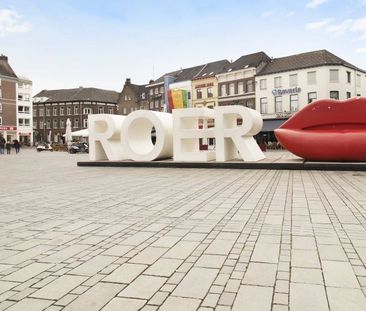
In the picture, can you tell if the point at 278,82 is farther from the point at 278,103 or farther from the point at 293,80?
the point at 278,103

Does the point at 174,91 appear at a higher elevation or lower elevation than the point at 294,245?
higher

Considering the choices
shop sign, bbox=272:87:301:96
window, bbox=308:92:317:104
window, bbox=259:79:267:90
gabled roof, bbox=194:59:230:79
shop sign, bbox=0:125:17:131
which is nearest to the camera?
window, bbox=308:92:317:104

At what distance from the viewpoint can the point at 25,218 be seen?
6770 mm

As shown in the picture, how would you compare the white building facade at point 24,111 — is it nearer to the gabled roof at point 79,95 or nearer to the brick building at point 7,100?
the brick building at point 7,100

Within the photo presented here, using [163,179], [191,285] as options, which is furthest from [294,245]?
[163,179]

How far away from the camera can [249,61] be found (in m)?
50.2

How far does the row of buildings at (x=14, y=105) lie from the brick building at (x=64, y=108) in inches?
532

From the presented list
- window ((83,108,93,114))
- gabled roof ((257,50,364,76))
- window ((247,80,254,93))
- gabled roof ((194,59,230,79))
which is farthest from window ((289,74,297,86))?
window ((83,108,93,114))

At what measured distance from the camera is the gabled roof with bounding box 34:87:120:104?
85.9m

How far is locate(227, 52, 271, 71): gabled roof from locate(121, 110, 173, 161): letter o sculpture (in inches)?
1248

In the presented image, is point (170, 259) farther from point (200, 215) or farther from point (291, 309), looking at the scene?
point (200, 215)

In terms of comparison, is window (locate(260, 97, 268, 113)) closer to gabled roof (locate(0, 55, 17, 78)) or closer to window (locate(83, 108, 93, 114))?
gabled roof (locate(0, 55, 17, 78))

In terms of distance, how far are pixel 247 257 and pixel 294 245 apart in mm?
802

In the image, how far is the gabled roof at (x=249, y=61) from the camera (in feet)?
160
